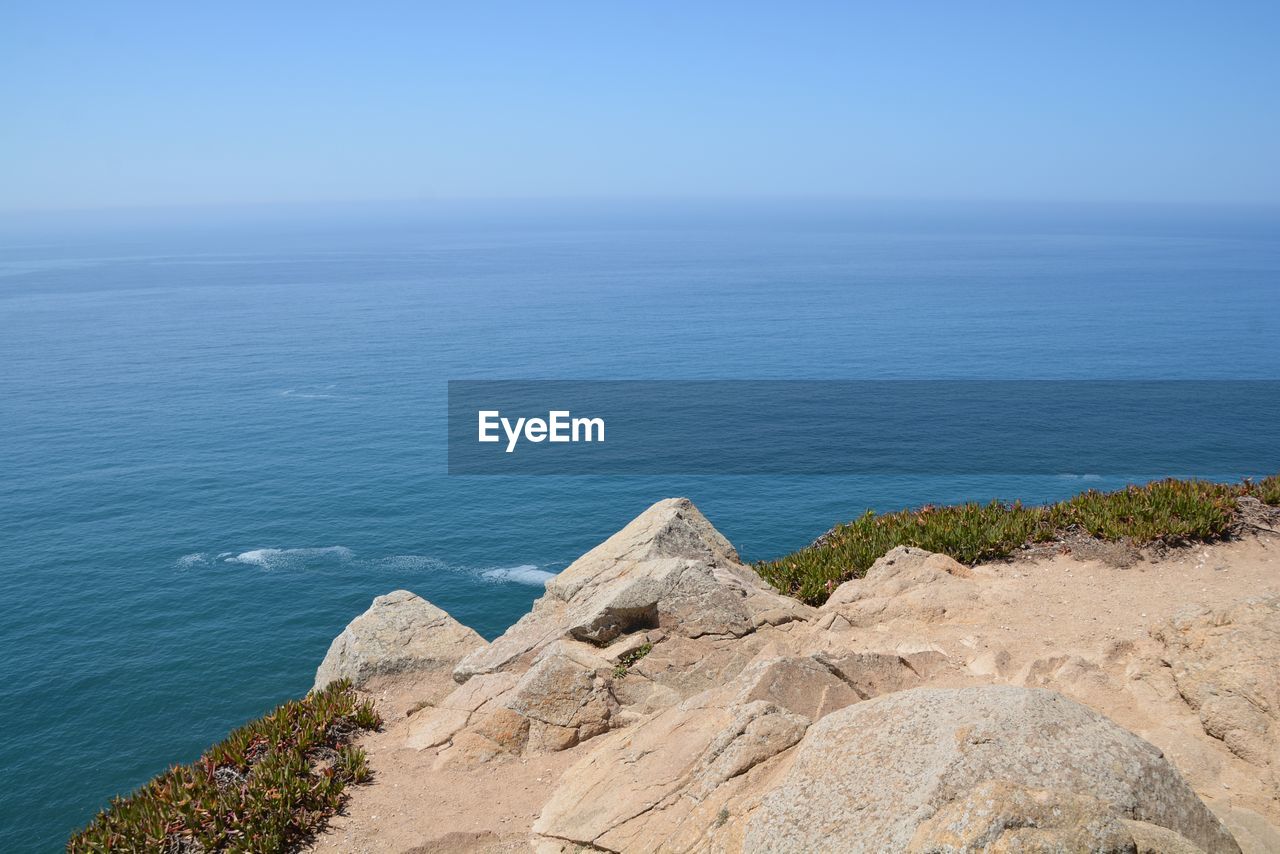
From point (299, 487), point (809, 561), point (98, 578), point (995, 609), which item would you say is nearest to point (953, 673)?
point (995, 609)

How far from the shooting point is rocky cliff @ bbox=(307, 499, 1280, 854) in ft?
27.0

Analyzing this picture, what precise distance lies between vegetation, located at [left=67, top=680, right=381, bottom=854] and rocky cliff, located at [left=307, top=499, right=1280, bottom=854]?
0.58m

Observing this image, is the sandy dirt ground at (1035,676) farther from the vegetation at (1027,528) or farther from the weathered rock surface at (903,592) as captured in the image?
the vegetation at (1027,528)

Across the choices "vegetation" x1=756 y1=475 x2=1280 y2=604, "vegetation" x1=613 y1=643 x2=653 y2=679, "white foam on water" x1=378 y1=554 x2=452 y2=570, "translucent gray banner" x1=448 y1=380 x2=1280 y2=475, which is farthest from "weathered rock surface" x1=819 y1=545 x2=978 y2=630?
"translucent gray banner" x1=448 y1=380 x2=1280 y2=475

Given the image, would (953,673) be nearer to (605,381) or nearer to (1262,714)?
(1262,714)

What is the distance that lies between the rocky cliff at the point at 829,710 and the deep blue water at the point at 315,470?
1060 inches

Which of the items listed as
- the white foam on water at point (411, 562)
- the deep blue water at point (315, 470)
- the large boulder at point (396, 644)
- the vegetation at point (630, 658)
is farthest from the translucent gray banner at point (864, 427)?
the vegetation at point (630, 658)

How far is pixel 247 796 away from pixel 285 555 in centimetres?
4600

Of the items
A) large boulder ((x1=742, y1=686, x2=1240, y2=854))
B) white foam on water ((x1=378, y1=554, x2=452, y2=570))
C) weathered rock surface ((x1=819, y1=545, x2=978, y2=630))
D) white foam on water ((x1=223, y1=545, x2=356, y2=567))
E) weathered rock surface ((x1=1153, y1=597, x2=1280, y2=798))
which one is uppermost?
large boulder ((x1=742, y1=686, x2=1240, y2=854))

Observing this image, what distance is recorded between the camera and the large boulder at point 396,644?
19.3m

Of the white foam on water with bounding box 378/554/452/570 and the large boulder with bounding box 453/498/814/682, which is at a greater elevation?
the large boulder with bounding box 453/498/814/682

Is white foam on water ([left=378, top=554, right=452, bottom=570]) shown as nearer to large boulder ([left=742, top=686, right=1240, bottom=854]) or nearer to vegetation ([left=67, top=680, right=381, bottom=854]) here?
vegetation ([left=67, top=680, right=381, bottom=854])

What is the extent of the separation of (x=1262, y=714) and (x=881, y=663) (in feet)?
16.2

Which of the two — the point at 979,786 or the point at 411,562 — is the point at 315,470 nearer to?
the point at 411,562
